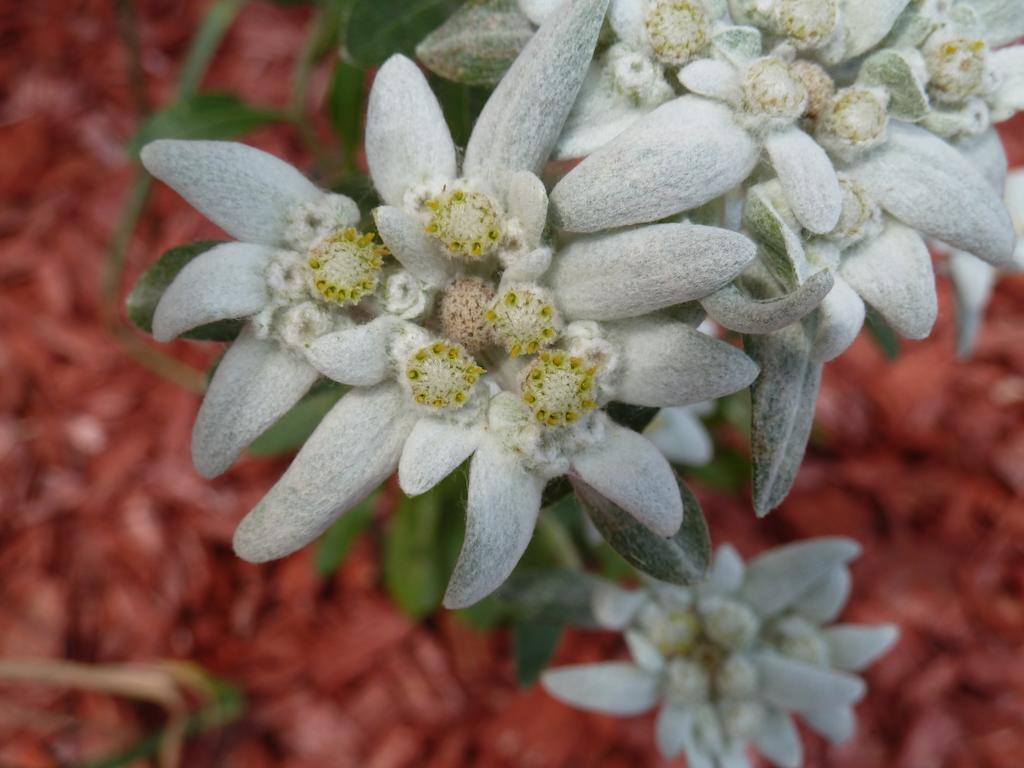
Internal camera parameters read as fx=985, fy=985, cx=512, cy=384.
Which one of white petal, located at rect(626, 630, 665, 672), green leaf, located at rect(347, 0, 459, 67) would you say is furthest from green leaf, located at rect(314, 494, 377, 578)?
green leaf, located at rect(347, 0, 459, 67)

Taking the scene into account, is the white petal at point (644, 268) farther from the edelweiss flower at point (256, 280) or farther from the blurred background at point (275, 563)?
the blurred background at point (275, 563)

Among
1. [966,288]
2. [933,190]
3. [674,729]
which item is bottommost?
[674,729]

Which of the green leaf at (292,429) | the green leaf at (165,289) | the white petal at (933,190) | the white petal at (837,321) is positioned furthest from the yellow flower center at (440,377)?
the green leaf at (292,429)

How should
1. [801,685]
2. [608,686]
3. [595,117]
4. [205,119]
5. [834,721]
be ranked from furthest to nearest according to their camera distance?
[205,119] < [834,721] < [608,686] < [801,685] < [595,117]

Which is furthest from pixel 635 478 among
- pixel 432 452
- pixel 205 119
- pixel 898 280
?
pixel 205 119

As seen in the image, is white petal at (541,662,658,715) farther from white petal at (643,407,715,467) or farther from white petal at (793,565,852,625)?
white petal at (643,407,715,467)

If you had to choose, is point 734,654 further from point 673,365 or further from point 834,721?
point 673,365

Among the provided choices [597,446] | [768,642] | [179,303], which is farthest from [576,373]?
[768,642]
